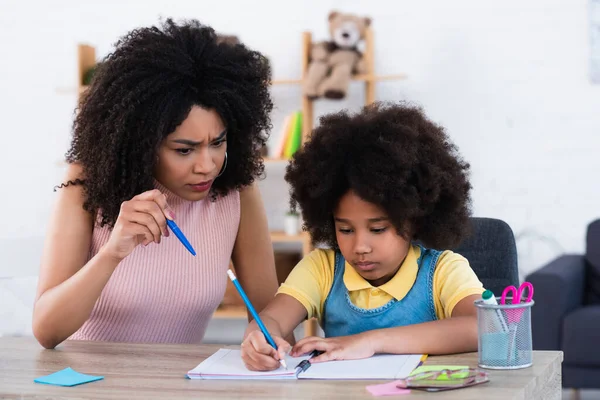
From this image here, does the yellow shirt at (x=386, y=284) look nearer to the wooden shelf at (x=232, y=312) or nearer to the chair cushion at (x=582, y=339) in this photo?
the chair cushion at (x=582, y=339)

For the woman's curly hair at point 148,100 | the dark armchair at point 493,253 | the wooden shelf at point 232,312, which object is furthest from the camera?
the wooden shelf at point 232,312

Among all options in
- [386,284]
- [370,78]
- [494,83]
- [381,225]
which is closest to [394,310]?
[386,284]

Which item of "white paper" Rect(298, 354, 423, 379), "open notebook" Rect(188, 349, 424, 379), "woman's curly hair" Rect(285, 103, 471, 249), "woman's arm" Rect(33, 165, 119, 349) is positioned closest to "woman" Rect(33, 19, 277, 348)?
"woman's arm" Rect(33, 165, 119, 349)

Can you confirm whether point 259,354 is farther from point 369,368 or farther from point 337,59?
point 337,59

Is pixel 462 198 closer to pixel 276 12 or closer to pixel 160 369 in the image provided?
pixel 160 369

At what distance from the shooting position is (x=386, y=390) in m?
1.10

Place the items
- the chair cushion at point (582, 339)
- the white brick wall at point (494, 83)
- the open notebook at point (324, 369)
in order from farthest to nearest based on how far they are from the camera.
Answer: the white brick wall at point (494, 83), the chair cushion at point (582, 339), the open notebook at point (324, 369)

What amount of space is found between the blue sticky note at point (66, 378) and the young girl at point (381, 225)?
0.95 ft

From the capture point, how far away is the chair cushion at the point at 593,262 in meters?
3.51

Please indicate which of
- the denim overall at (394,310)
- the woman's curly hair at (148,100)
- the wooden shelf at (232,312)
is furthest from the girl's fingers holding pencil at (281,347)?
the wooden shelf at (232,312)

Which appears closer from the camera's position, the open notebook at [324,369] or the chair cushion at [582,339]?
the open notebook at [324,369]

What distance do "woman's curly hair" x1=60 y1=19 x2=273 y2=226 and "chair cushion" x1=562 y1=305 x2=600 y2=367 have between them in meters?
1.91

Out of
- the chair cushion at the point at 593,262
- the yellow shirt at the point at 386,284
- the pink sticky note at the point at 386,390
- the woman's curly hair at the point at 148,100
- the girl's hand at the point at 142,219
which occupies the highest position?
the woman's curly hair at the point at 148,100

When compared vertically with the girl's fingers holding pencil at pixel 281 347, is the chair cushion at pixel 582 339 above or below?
below
